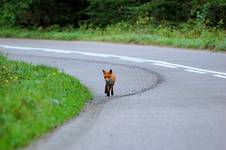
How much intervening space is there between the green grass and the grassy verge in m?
11.2

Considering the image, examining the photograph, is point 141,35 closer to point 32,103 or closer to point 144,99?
point 144,99

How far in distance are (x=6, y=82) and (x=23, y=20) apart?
1034 inches

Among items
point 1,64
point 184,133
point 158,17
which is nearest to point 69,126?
point 184,133

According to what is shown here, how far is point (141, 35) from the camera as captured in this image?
3084 cm

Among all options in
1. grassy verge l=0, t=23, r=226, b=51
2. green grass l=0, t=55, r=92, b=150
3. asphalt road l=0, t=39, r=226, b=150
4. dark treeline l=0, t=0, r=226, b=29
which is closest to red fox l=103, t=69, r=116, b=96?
asphalt road l=0, t=39, r=226, b=150

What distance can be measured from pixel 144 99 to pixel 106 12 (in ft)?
78.0

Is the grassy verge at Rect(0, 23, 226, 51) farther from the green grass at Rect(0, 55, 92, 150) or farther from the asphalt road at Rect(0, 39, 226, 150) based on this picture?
the green grass at Rect(0, 55, 92, 150)

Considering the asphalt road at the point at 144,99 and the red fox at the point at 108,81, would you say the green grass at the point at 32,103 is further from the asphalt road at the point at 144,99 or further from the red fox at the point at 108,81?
the red fox at the point at 108,81

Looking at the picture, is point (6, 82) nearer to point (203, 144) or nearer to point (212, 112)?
point (212, 112)

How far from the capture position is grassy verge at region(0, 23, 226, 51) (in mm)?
27422

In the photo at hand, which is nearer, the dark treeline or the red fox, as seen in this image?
the red fox

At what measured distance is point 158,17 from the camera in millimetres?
35781

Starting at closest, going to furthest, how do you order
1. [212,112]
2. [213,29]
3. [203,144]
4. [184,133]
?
[203,144] < [184,133] < [212,112] < [213,29]

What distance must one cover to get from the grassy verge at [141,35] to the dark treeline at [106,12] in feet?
3.56
